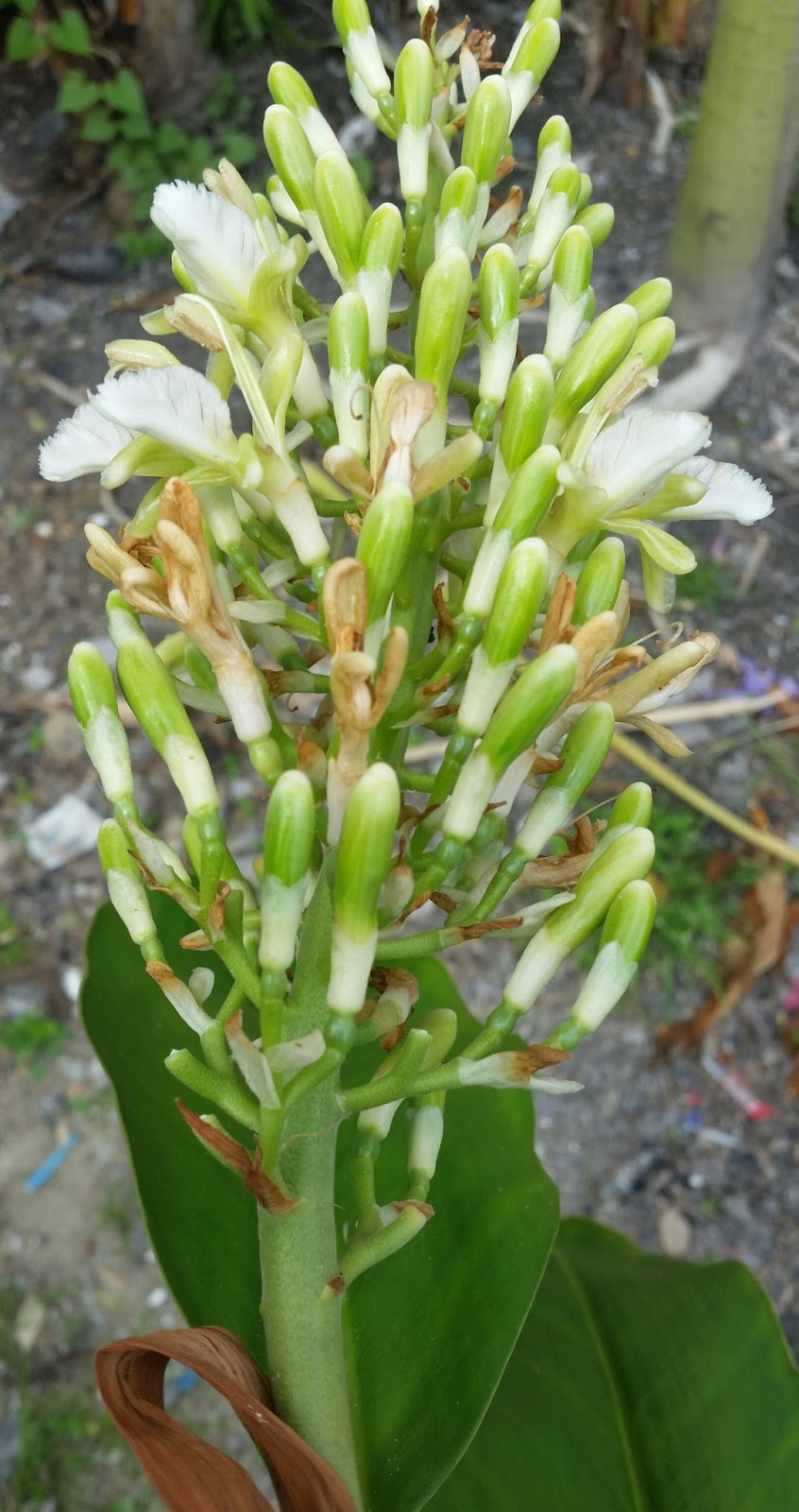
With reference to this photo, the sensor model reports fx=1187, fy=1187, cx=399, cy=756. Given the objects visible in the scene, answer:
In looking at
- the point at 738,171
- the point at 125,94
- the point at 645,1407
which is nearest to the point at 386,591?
the point at 645,1407

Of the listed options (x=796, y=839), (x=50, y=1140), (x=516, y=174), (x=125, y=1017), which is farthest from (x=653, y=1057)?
(x=516, y=174)

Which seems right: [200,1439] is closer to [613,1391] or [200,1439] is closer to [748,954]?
[613,1391]

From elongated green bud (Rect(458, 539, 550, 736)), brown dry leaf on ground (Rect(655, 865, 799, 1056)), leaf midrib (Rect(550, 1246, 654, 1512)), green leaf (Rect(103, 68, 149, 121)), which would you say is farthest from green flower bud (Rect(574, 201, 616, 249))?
green leaf (Rect(103, 68, 149, 121))

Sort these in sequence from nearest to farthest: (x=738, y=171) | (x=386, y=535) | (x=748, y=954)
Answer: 1. (x=386, y=535)
2. (x=748, y=954)
3. (x=738, y=171)

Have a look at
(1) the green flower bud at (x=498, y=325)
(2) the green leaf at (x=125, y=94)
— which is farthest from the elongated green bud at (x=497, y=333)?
(2) the green leaf at (x=125, y=94)

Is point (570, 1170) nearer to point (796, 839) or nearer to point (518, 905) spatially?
point (518, 905)
